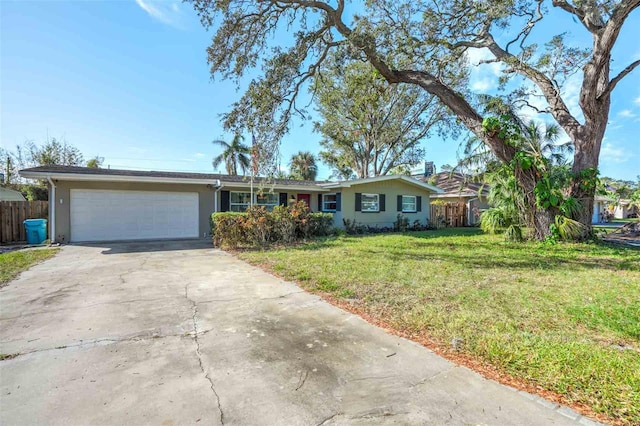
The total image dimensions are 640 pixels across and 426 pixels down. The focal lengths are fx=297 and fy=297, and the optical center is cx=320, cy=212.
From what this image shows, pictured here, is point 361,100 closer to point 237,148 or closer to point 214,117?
point 214,117

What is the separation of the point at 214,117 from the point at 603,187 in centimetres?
1395

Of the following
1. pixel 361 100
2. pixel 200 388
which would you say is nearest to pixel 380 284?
pixel 200 388

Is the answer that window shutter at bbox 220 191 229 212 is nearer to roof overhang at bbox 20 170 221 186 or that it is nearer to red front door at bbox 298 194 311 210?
roof overhang at bbox 20 170 221 186

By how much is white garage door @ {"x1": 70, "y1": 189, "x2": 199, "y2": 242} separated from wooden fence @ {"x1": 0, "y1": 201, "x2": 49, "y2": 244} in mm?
2095

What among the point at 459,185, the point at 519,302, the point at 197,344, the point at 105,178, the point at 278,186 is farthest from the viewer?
the point at 459,185

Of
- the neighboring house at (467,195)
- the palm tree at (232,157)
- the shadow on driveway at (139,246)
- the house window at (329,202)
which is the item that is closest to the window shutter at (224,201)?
the shadow on driveway at (139,246)

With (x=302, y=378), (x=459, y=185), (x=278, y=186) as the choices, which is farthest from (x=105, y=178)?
(x=459, y=185)

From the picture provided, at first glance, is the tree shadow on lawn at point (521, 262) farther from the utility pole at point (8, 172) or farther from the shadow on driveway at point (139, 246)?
the utility pole at point (8, 172)

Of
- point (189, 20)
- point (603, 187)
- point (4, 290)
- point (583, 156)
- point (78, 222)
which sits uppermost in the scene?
point (189, 20)

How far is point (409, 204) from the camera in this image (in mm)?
18188

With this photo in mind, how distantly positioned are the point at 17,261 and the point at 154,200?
17.8 ft

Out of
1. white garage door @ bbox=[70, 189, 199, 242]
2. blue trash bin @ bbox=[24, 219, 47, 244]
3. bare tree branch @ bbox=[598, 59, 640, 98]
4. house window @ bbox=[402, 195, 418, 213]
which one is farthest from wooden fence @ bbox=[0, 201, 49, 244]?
bare tree branch @ bbox=[598, 59, 640, 98]

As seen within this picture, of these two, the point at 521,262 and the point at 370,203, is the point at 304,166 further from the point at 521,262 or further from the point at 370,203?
the point at 521,262

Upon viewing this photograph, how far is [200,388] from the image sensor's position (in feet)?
7.87
